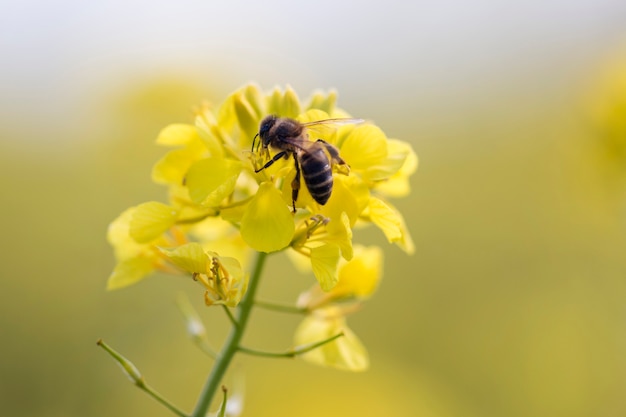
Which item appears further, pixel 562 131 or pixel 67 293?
pixel 562 131

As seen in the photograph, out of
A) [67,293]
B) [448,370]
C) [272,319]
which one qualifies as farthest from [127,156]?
[448,370]

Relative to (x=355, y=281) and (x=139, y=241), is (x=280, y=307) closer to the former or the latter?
(x=355, y=281)

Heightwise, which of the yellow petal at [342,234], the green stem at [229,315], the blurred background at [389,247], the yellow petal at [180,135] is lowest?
the blurred background at [389,247]

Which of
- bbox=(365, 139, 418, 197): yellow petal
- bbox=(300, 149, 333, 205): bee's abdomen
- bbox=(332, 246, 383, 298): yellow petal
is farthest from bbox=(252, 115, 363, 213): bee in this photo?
bbox=(332, 246, 383, 298): yellow petal

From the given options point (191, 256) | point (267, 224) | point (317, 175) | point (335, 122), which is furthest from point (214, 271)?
point (335, 122)

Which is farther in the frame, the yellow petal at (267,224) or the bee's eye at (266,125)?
the bee's eye at (266,125)

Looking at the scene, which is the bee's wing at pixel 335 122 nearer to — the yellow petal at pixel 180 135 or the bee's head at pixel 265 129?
the bee's head at pixel 265 129

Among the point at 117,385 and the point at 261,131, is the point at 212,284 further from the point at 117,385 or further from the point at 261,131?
the point at 117,385

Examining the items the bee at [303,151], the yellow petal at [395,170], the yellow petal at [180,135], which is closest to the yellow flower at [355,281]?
the yellow petal at [395,170]

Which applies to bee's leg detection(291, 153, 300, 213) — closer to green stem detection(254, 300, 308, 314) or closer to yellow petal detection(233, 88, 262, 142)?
yellow petal detection(233, 88, 262, 142)
